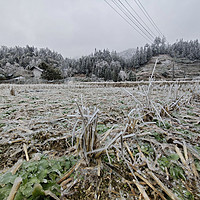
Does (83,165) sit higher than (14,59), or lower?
lower

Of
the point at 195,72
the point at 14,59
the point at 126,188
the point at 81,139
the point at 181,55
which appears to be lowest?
the point at 126,188

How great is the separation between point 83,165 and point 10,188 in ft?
0.81

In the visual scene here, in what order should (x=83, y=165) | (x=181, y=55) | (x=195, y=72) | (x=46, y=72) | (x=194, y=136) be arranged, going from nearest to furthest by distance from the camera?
(x=83, y=165) → (x=194, y=136) → (x=46, y=72) → (x=195, y=72) → (x=181, y=55)

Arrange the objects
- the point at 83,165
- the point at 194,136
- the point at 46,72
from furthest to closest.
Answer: the point at 46,72 → the point at 194,136 → the point at 83,165

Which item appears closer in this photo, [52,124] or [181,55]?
[52,124]

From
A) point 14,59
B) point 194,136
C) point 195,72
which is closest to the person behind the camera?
point 194,136

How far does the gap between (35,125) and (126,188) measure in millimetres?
723

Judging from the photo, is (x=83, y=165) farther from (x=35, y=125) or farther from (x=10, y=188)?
(x=35, y=125)

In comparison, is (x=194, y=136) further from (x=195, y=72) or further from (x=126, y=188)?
(x=195, y=72)

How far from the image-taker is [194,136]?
677 millimetres

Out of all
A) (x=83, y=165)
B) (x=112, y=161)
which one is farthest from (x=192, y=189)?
(x=83, y=165)

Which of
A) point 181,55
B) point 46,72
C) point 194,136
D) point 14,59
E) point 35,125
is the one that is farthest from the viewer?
point 181,55

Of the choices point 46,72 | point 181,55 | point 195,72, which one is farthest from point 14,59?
point 181,55

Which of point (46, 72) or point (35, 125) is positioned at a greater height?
point (46, 72)
